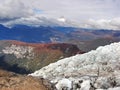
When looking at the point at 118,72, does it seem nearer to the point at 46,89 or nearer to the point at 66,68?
the point at 66,68

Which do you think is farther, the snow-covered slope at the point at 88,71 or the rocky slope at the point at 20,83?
the snow-covered slope at the point at 88,71

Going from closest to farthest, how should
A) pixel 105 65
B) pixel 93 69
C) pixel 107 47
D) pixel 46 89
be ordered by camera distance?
pixel 46 89 < pixel 93 69 < pixel 105 65 < pixel 107 47

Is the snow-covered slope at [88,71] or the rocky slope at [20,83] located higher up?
the rocky slope at [20,83]

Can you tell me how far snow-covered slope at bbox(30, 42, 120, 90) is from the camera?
28375mm

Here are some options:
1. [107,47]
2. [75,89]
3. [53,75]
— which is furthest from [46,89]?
[107,47]

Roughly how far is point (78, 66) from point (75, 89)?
10.5 meters

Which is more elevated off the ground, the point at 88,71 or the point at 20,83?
the point at 20,83

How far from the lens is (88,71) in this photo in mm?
35719

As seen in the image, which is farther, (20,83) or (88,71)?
(88,71)

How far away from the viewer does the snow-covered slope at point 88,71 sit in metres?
28.4

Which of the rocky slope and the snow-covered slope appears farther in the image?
the snow-covered slope

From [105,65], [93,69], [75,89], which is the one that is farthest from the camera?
[105,65]

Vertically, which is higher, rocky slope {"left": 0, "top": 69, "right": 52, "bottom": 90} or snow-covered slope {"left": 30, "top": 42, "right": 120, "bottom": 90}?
rocky slope {"left": 0, "top": 69, "right": 52, "bottom": 90}

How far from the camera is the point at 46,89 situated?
24797 millimetres
